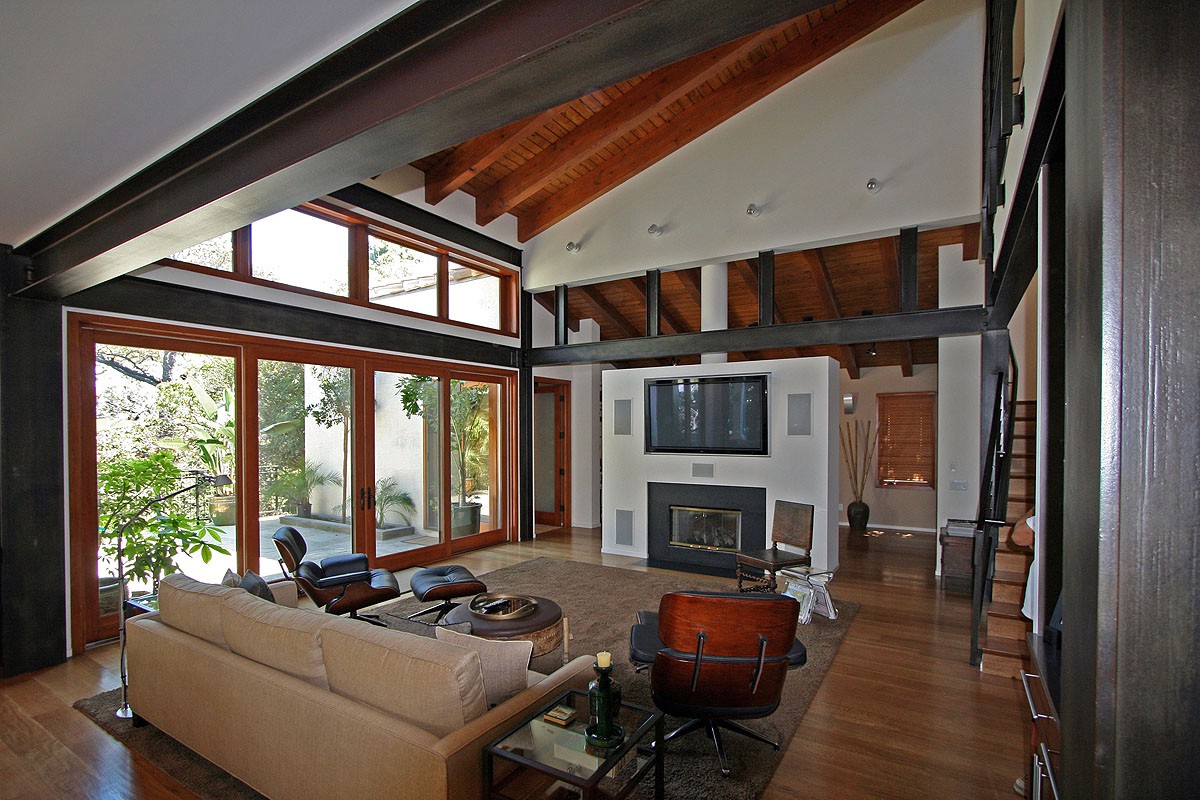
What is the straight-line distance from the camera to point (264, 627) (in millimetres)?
2381

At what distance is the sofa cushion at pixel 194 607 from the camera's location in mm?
2623

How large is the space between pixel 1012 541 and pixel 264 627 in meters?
4.05

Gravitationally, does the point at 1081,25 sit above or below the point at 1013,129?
below

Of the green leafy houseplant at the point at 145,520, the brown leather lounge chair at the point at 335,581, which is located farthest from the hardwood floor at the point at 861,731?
the brown leather lounge chair at the point at 335,581

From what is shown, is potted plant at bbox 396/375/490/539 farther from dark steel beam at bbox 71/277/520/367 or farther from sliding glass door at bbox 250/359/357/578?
sliding glass door at bbox 250/359/357/578

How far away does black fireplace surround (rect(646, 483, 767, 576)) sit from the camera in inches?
252

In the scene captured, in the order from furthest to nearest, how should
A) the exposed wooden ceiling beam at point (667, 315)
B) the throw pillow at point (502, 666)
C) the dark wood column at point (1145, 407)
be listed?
the exposed wooden ceiling beam at point (667, 315) → the throw pillow at point (502, 666) → the dark wood column at point (1145, 407)

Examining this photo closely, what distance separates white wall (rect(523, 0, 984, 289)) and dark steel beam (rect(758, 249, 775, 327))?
0.15 metres

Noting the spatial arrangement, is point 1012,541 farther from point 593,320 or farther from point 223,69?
point 593,320

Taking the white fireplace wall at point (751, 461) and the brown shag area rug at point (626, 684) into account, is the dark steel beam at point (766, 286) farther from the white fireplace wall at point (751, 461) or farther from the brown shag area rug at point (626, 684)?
the brown shag area rug at point (626, 684)

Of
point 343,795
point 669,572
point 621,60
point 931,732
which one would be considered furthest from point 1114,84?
point 669,572

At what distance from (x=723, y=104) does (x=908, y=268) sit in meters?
2.67

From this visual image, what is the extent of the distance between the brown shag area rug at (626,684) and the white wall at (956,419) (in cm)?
200

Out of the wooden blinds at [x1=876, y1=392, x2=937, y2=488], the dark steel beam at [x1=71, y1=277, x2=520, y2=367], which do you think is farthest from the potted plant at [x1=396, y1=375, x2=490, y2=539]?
the wooden blinds at [x1=876, y1=392, x2=937, y2=488]
